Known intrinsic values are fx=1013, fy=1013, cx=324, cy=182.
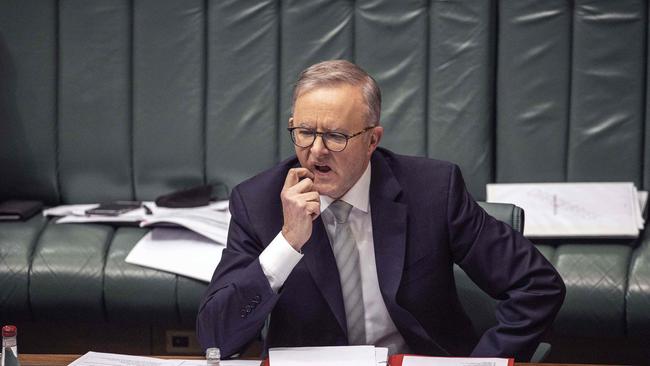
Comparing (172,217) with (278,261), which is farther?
(172,217)

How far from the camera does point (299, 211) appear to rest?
1971 mm

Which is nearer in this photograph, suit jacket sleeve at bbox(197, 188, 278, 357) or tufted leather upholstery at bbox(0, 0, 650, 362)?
suit jacket sleeve at bbox(197, 188, 278, 357)

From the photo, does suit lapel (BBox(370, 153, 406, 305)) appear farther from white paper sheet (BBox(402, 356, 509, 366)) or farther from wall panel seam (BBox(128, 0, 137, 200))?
wall panel seam (BBox(128, 0, 137, 200))

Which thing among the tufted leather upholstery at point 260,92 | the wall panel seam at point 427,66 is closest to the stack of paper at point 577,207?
the tufted leather upholstery at point 260,92

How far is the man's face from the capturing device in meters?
2.01

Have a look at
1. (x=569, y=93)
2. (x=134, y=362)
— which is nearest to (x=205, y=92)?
(x=569, y=93)

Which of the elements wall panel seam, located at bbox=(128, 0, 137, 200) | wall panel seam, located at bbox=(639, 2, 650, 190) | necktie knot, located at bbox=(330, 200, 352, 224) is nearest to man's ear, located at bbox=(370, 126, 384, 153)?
necktie knot, located at bbox=(330, 200, 352, 224)

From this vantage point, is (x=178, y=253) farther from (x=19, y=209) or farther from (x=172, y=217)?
(x=19, y=209)

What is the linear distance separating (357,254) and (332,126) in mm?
287

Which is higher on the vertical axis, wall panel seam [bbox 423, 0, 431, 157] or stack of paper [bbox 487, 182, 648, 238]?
wall panel seam [bbox 423, 0, 431, 157]

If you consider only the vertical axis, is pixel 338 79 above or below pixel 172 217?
above

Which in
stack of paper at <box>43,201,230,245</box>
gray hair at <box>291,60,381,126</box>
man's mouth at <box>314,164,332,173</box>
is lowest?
stack of paper at <box>43,201,230,245</box>

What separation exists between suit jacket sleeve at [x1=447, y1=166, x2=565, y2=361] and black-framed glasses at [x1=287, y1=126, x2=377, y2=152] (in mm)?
264

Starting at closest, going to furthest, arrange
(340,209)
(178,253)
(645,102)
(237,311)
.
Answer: (237,311), (340,209), (178,253), (645,102)
